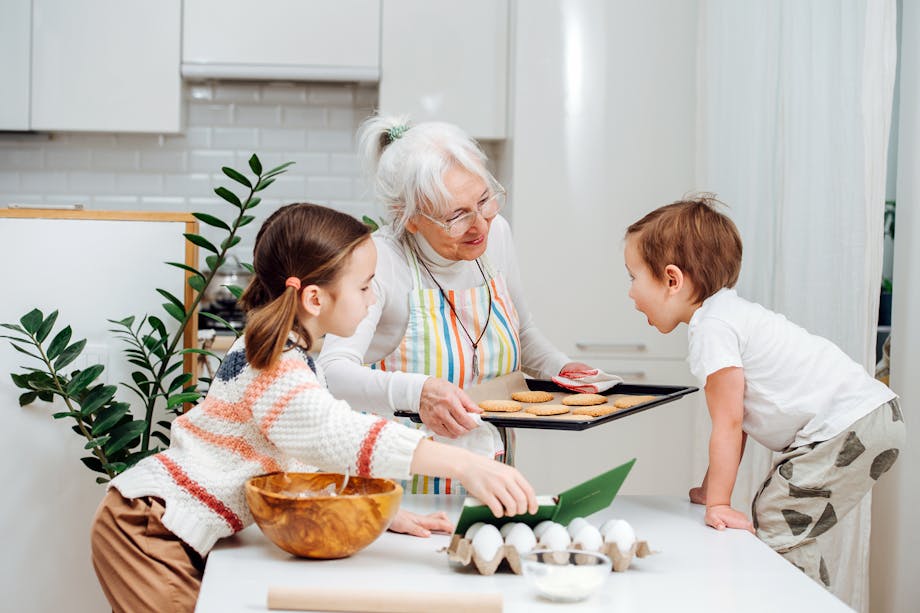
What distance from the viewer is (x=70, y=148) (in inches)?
152

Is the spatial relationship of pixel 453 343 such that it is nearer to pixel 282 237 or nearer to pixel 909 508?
pixel 282 237

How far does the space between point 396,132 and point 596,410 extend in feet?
2.32

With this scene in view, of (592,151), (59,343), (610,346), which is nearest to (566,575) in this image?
(59,343)

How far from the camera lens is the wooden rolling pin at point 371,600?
1.08 metres

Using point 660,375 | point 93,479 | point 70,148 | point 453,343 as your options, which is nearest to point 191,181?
point 70,148

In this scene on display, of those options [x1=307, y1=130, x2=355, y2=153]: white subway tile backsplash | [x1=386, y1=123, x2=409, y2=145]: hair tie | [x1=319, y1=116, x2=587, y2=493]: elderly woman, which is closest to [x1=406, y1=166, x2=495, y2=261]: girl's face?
[x1=319, y1=116, x2=587, y2=493]: elderly woman

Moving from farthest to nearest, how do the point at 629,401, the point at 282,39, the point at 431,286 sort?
the point at 282,39 < the point at 431,286 < the point at 629,401

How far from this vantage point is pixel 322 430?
1288mm

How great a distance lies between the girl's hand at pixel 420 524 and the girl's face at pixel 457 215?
617 millimetres

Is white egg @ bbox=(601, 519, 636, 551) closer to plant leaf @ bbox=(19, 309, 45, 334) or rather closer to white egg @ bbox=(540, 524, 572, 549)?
white egg @ bbox=(540, 524, 572, 549)

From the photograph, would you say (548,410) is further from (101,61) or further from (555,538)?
(101,61)

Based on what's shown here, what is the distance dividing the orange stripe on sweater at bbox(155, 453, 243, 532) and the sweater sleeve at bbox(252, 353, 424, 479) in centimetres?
12

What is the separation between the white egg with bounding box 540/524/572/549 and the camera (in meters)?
1.20

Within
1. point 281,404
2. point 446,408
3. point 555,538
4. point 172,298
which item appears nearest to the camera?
point 555,538
